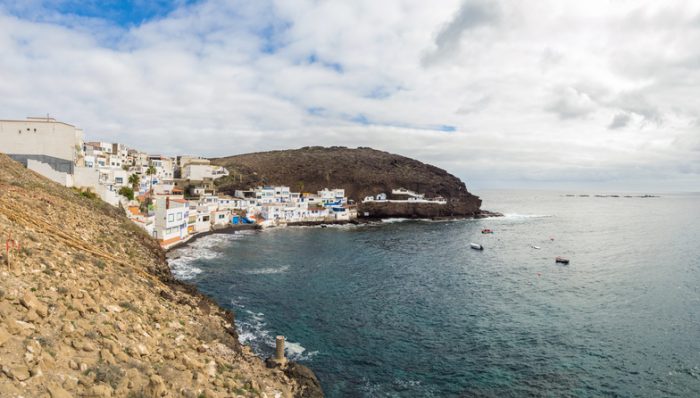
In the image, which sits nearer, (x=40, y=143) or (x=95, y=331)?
(x=95, y=331)

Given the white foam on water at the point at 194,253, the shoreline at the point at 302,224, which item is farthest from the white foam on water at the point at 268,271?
the shoreline at the point at 302,224

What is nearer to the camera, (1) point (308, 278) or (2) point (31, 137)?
(1) point (308, 278)

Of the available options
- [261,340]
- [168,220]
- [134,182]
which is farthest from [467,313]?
[134,182]

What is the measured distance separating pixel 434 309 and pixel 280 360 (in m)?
19.3

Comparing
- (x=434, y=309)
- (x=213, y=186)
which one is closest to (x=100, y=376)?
(x=434, y=309)

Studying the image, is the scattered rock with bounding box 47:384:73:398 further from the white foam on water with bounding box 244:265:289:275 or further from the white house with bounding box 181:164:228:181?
the white house with bounding box 181:164:228:181

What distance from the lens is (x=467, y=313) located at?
36.9 m

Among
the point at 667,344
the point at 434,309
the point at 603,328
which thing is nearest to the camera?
the point at 667,344

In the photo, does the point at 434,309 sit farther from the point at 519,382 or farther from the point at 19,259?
the point at 19,259

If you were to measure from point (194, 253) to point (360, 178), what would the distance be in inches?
3776

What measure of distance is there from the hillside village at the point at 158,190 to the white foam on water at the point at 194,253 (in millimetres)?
3397

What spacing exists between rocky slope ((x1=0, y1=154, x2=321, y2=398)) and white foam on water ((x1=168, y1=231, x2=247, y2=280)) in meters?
19.6

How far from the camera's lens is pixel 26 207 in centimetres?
2453

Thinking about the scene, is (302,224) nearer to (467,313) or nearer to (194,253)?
(194,253)
